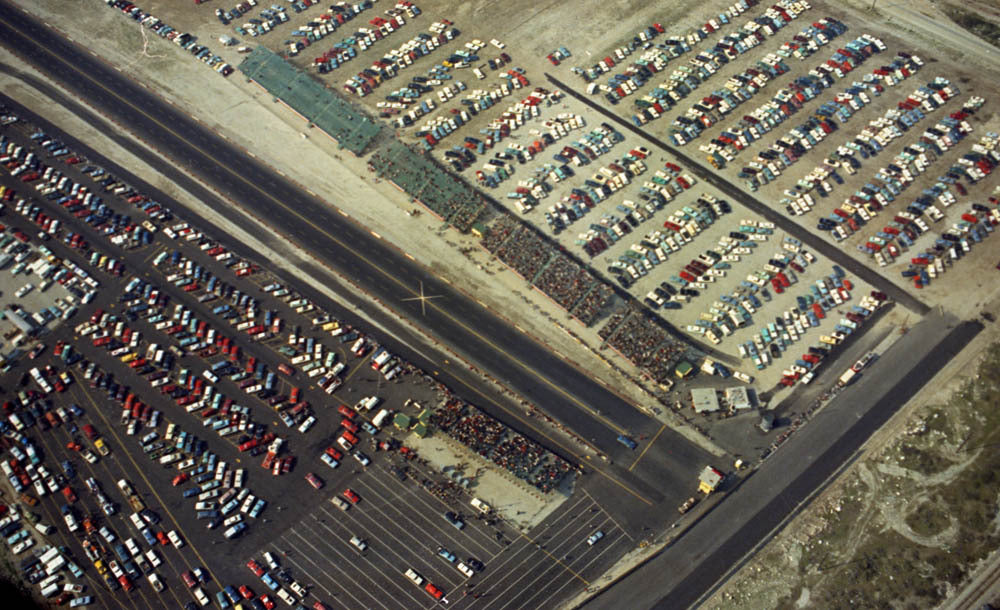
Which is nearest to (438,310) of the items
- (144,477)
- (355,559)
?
(355,559)

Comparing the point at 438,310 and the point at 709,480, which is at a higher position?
the point at 438,310

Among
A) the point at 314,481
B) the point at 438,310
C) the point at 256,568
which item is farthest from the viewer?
the point at 438,310

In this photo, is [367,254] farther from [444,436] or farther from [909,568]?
[909,568]

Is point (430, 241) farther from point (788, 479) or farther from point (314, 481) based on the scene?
point (788, 479)

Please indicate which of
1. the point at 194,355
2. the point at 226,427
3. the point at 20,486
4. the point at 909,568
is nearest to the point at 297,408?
the point at 226,427

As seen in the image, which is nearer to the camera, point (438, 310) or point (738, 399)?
point (738, 399)

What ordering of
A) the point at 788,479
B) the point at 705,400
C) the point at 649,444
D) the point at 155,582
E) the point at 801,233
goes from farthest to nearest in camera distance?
the point at 801,233
the point at 705,400
the point at 649,444
the point at 788,479
the point at 155,582

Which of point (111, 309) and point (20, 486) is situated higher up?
point (111, 309)

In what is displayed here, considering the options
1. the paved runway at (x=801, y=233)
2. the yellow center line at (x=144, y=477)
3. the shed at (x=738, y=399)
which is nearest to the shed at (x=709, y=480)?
the shed at (x=738, y=399)
